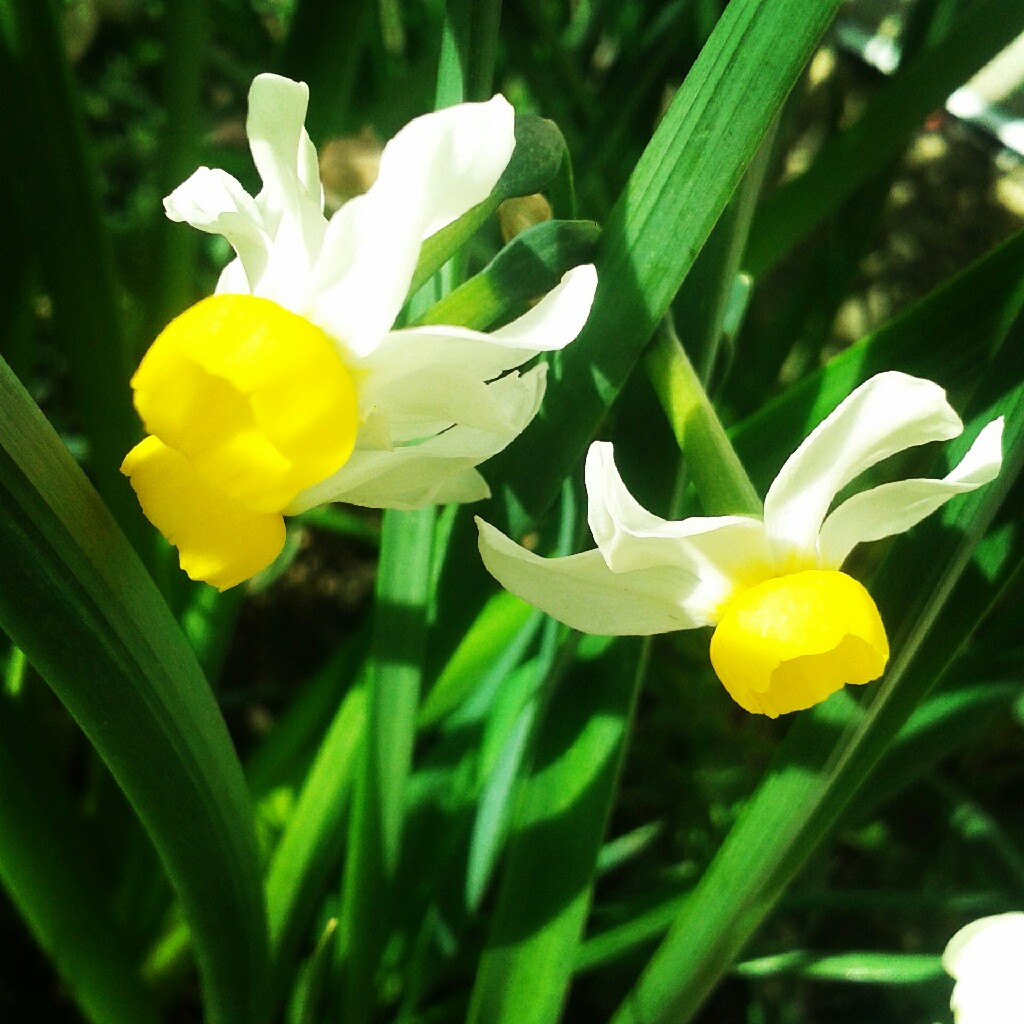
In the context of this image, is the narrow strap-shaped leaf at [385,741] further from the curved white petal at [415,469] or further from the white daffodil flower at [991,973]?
the white daffodil flower at [991,973]

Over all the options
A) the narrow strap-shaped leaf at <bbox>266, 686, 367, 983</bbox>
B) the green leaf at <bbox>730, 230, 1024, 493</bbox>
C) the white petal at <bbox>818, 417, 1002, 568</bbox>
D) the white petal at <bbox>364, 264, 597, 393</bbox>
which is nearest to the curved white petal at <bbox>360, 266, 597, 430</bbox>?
the white petal at <bbox>364, 264, 597, 393</bbox>

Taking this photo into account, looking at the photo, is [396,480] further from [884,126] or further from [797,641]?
[884,126]

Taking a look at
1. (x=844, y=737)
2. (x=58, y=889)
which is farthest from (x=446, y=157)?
(x=58, y=889)

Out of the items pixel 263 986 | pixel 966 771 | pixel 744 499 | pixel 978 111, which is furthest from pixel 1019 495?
pixel 978 111

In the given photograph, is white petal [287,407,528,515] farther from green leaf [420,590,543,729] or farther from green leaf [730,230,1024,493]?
green leaf [420,590,543,729]

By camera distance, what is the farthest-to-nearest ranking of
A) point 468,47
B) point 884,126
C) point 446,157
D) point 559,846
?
1. point 884,126
2. point 559,846
3. point 468,47
4. point 446,157

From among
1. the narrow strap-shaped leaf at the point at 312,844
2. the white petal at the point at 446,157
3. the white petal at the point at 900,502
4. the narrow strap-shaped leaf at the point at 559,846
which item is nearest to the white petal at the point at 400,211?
the white petal at the point at 446,157
